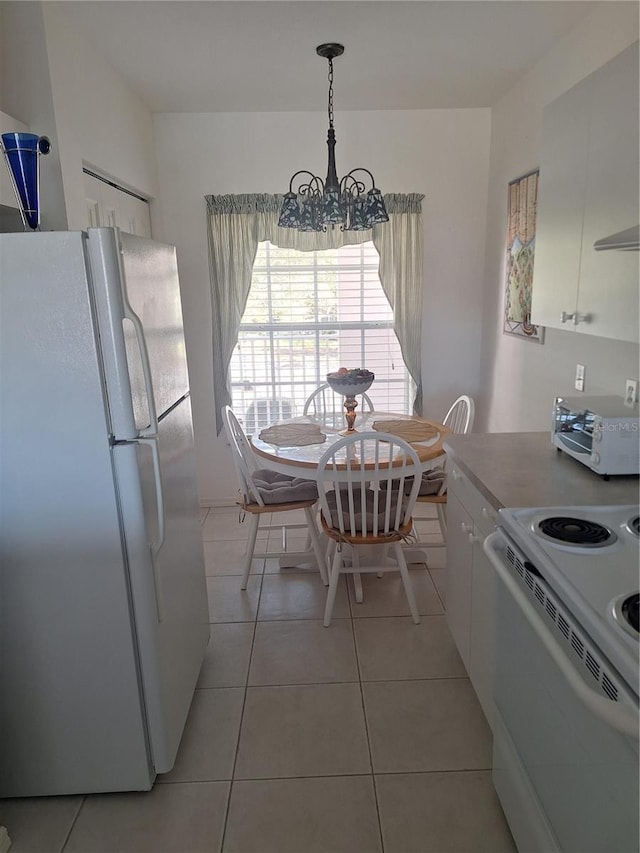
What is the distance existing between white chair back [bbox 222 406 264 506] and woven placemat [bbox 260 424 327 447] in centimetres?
15

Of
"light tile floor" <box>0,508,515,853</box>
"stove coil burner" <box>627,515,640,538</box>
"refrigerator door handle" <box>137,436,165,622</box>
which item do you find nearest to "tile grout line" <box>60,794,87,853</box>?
"light tile floor" <box>0,508,515,853</box>

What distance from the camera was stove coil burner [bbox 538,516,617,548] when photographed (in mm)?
1364

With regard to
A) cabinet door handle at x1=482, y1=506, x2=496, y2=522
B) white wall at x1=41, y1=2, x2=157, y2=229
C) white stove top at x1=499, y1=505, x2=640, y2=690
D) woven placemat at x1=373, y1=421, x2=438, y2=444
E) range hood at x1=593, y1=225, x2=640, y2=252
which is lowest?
woven placemat at x1=373, y1=421, x2=438, y2=444

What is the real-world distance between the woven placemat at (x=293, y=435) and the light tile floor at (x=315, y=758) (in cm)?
85

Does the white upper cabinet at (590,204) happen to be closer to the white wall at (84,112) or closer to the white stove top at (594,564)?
the white stove top at (594,564)

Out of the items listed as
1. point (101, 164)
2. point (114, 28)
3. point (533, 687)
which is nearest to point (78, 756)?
point (533, 687)

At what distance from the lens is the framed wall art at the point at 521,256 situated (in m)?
2.96

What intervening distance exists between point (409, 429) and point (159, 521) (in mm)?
1706

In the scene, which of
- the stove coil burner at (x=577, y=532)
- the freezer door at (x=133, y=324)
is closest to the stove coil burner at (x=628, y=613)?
the stove coil burner at (x=577, y=532)

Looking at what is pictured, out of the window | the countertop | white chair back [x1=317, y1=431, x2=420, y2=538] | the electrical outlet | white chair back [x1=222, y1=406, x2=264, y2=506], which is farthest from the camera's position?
the window

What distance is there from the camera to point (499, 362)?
3.55 meters

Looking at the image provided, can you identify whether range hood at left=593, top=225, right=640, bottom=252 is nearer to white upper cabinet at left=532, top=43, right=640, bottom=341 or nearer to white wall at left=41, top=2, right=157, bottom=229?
white upper cabinet at left=532, top=43, right=640, bottom=341

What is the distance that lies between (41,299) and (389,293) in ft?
8.76

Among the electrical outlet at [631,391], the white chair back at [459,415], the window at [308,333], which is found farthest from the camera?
the window at [308,333]
